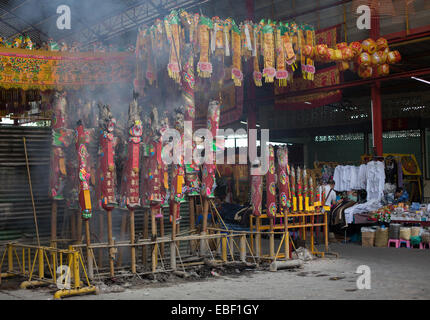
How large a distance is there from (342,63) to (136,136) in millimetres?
8353

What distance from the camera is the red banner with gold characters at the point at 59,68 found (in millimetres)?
8930

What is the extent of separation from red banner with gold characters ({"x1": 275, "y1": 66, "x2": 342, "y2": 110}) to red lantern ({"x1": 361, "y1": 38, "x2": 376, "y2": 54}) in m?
1.65

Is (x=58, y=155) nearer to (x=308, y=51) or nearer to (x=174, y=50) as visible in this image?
(x=174, y=50)

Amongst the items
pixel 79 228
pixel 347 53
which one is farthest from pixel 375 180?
pixel 79 228

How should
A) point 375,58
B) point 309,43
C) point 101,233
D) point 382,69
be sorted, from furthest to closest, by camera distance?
point 382,69
point 375,58
point 309,43
point 101,233

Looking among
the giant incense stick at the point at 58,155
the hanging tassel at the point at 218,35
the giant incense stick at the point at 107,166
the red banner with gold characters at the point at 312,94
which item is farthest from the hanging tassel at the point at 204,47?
the red banner with gold characters at the point at 312,94

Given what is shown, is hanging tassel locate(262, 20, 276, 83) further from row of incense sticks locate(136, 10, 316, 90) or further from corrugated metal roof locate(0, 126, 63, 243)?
corrugated metal roof locate(0, 126, 63, 243)

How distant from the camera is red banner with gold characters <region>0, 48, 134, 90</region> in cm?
893

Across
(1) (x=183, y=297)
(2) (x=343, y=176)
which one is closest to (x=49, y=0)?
(2) (x=343, y=176)

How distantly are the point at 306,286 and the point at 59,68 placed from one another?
561cm

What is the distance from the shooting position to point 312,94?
1634 centimetres

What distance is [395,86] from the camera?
21.5 meters

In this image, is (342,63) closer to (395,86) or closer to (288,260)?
(288,260)

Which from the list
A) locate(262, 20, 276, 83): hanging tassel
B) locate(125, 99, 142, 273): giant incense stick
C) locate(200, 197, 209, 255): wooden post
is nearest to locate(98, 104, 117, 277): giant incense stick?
locate(125, 99, 142, 273): giant incense stick
